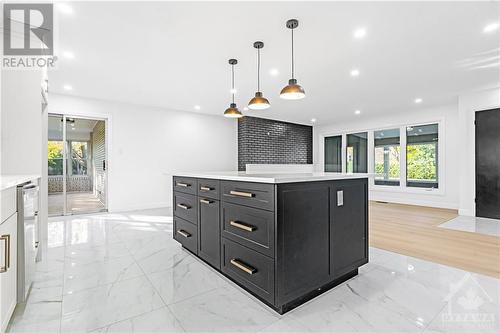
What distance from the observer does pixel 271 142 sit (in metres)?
7.69

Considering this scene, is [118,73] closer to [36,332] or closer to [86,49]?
[86,49]

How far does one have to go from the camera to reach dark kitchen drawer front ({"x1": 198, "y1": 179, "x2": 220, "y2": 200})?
7.18ft

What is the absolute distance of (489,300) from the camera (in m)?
1.81

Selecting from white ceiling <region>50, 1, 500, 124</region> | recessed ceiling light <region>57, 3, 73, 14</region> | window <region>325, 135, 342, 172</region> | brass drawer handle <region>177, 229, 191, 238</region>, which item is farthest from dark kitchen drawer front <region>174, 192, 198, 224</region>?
window <region>325, 135, 342, 172</region>

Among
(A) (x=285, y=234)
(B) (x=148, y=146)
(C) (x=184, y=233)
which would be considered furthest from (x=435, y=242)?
(B) (x=148, y=146)

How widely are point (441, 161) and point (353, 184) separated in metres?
5.32

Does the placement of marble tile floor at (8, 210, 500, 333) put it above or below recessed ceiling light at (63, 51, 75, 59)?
below

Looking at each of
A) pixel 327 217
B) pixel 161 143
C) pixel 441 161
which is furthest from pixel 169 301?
pixel 441 161

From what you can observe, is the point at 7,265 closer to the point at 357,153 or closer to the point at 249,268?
the point at 249,268

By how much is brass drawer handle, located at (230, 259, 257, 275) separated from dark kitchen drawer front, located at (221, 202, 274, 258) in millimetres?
150

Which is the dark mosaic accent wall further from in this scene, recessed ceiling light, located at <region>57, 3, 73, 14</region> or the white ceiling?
recessed ceiling light, located at <region>57, 3, 73, 14</region>

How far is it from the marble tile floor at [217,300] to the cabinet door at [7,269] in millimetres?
203

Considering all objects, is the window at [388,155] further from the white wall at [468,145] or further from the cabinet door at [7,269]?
the cabinet door at [7,269]

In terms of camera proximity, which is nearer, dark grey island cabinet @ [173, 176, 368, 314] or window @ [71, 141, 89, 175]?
dark grey island cabinet @ [173, 176, 368, 314]
